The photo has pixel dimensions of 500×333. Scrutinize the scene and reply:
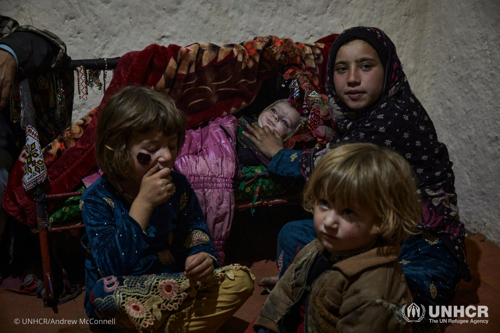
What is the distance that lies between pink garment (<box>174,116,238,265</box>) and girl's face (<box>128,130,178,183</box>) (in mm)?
702

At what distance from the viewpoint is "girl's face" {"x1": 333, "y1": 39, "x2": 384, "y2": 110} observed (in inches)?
94.7

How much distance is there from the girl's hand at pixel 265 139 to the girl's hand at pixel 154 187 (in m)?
1.13

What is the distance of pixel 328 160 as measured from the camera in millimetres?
1454

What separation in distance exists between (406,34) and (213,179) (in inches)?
106

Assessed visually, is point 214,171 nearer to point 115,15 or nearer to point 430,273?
point 430,273

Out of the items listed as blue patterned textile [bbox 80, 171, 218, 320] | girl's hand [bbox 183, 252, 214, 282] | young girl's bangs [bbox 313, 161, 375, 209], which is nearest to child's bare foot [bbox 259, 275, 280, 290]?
blue patterned textile [bbox 80, 171, 218, 320]

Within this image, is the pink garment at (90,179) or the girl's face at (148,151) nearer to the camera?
the girl's face at (148,151)

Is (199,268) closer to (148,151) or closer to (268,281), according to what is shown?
(148,151)

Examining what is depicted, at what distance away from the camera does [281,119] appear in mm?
3078

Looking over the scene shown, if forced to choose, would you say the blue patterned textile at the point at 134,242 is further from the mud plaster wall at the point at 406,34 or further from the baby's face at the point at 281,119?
the mud plaster wall at the point at 406,34

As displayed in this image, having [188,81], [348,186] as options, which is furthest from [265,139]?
[348,186]

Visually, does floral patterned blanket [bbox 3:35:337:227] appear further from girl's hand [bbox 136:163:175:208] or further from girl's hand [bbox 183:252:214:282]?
girl's hand [bbox 183:252:214:282]

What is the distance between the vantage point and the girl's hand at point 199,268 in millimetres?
1753

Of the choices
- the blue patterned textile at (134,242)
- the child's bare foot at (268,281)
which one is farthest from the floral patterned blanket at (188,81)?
the child's bare foot at (268,281)
